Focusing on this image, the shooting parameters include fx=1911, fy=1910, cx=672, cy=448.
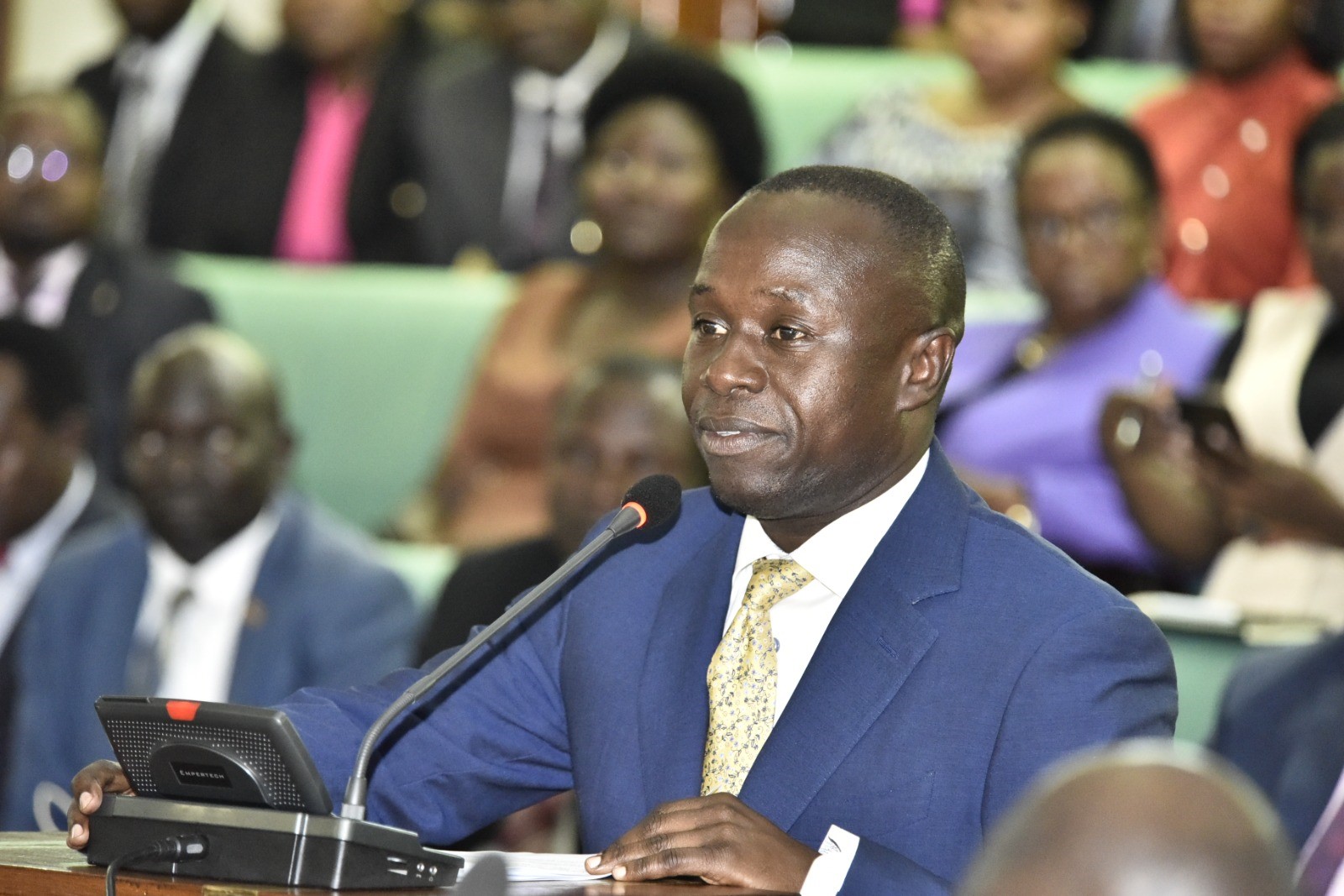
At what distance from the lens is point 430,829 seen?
2316mm

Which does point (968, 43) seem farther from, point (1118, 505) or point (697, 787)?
point (697, 787)

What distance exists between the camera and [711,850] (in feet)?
5.95

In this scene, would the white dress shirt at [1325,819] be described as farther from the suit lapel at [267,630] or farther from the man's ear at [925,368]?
the suit lapel at [267,630]

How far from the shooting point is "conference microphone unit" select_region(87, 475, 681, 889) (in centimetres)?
183

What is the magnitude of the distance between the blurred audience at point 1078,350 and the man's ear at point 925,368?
184 centimetres

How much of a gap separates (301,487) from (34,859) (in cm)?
368

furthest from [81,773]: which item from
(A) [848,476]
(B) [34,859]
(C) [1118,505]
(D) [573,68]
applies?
(D) [573,68]

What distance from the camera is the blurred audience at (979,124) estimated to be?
16.8 feet

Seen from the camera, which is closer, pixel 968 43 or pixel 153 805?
pixel 153 805

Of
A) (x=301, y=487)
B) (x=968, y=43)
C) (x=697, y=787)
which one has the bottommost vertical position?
(x=301, y=487)

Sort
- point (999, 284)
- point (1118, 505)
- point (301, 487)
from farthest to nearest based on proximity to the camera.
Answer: point (301, 487)
point (999, 284)
point (1118, 505)

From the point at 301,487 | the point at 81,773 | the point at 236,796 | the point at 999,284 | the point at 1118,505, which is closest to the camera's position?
the point at 236,796

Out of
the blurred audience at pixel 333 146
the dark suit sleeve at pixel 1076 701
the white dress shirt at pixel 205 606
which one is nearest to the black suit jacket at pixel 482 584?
the white dress shirt at pixel 205 606

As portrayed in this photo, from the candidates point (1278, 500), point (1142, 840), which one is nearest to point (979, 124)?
point (1278, 500)
